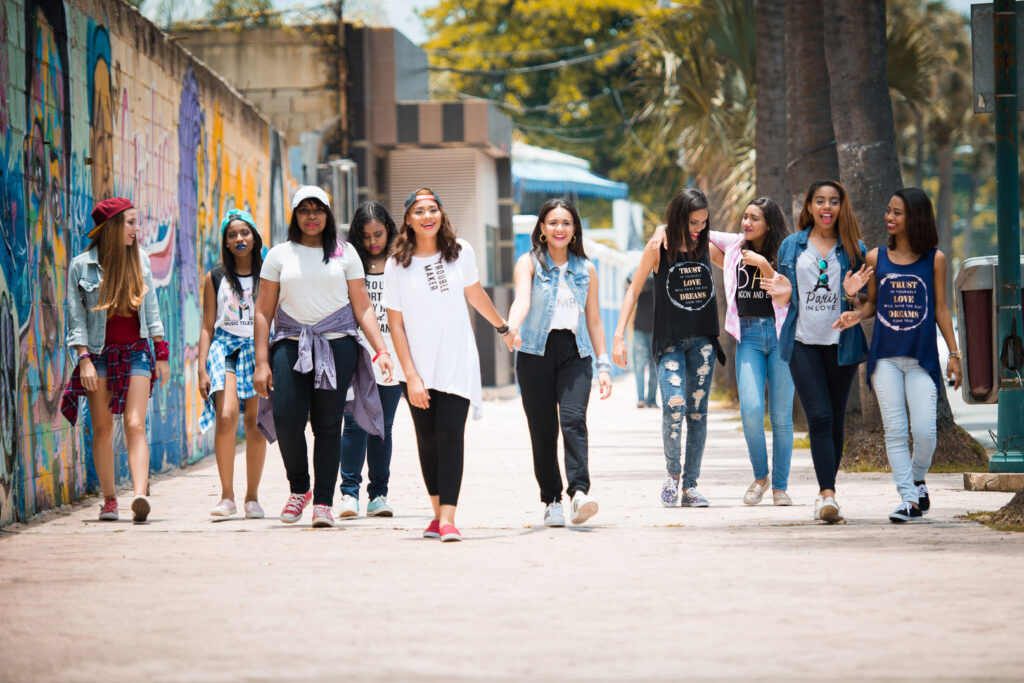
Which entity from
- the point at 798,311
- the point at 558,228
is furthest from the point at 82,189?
the point at 798,311

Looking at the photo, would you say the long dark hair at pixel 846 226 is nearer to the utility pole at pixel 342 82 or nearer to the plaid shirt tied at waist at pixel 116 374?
the plaid shirt tied at waist at pixel 116 374

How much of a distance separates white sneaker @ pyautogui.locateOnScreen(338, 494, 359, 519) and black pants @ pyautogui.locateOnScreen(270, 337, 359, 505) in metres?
0.44

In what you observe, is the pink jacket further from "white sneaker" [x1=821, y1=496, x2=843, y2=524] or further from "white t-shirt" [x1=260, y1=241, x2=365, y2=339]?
"white t-shirt" [x1=260, y1=241, x2=365, y2=339]

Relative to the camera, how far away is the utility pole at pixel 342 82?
2348cm

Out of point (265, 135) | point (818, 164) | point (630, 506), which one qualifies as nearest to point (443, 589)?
point (630, 506)

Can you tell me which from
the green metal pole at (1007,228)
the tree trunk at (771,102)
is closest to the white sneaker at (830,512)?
the green metal pole at (1007,228)

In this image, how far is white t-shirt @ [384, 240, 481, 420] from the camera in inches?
298

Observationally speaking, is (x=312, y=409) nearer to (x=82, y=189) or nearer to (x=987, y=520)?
(x=82, y=189)

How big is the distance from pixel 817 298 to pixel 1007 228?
215 cm

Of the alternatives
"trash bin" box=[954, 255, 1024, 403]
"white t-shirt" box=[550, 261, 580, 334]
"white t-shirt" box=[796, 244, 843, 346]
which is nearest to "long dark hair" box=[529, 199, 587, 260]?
"white t-shirt" box=[550, 261, 580, 334]

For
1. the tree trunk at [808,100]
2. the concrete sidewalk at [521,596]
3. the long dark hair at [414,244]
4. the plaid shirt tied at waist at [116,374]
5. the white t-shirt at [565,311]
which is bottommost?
the concrete sidewalk at [521,596]

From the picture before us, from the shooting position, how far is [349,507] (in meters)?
8.62

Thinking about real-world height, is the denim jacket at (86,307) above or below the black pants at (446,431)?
above

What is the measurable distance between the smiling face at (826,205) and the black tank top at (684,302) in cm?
72
